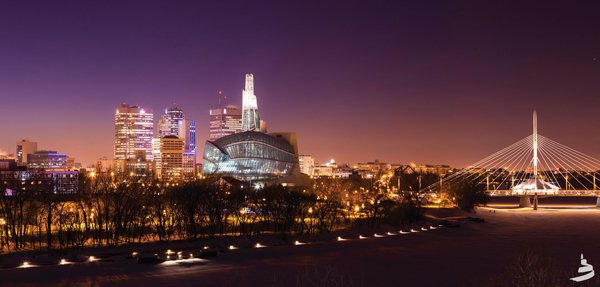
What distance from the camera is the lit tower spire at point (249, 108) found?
19000 centimetres

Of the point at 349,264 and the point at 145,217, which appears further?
the point at 145,217

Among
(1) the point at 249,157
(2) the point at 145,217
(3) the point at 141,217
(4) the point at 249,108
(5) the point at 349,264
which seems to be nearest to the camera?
(5) the point at 349,264

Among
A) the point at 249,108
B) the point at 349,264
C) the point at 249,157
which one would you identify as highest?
the point at 249,108

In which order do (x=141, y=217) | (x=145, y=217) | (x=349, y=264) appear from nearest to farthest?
1. (x=349, y=264)
2. (x=141, y=217)
3. (x=145, y=217)

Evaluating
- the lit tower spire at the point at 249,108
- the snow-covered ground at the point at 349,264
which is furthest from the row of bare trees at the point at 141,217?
the lit tower spire at the point at 249,108

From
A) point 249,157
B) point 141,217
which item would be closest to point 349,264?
point 141,217

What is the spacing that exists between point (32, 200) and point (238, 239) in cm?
1552

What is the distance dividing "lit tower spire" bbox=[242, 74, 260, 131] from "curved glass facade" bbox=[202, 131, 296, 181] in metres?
51.1

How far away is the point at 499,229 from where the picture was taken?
183 ft

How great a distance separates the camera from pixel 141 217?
4397 cm

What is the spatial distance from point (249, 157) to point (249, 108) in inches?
2332

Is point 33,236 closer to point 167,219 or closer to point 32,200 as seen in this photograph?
point 32,200

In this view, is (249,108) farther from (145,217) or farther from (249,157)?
(145,217)

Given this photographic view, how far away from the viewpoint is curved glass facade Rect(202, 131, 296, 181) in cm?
13250
